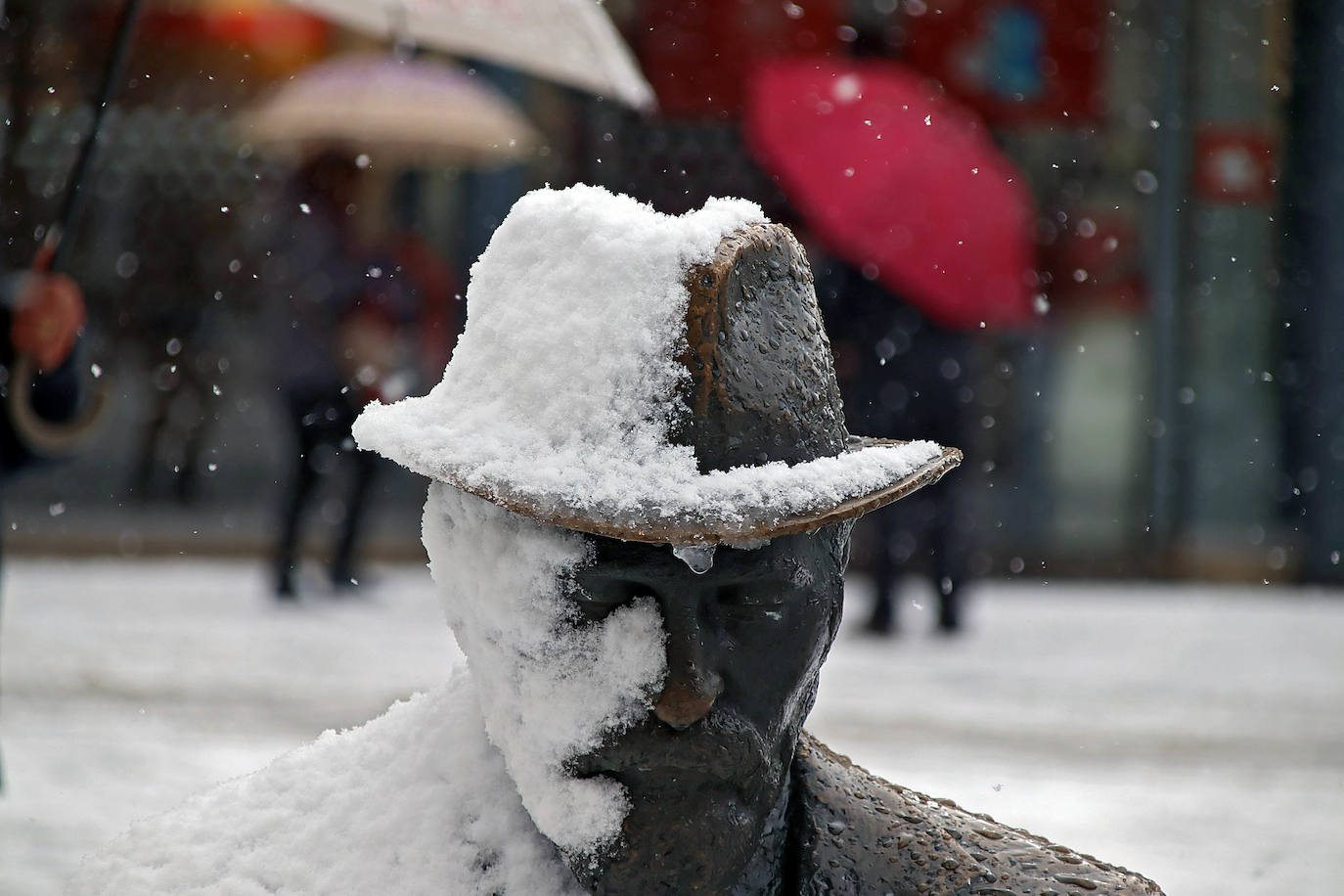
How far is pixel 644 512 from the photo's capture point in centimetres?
114

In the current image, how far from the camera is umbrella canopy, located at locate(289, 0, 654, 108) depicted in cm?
251

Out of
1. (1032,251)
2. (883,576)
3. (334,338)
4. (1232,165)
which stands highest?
(1232,165)

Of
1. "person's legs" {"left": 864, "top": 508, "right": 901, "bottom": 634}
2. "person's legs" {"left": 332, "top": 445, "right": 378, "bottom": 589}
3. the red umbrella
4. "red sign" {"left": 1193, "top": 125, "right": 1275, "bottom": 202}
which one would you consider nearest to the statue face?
the red umbrella

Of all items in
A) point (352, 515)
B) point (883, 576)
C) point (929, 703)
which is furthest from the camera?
point (352, 515)

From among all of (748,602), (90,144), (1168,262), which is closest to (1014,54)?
(1168,262)

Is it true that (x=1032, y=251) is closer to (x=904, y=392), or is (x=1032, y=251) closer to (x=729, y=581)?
(x=904, y=392)

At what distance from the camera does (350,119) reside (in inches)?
278

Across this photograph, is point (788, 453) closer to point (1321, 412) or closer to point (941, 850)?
point (941, 850)

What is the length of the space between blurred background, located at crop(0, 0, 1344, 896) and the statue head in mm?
1439

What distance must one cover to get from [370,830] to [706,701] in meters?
0.42

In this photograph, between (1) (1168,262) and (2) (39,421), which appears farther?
(1) (1168,262)

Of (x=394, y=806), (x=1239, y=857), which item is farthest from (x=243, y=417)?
Result: (x=394, y=806)

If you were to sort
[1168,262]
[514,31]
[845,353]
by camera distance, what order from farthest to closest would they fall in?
1. [1168,262]
2. [845,353]
3. [514,31]

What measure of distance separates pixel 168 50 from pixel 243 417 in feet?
8.12
